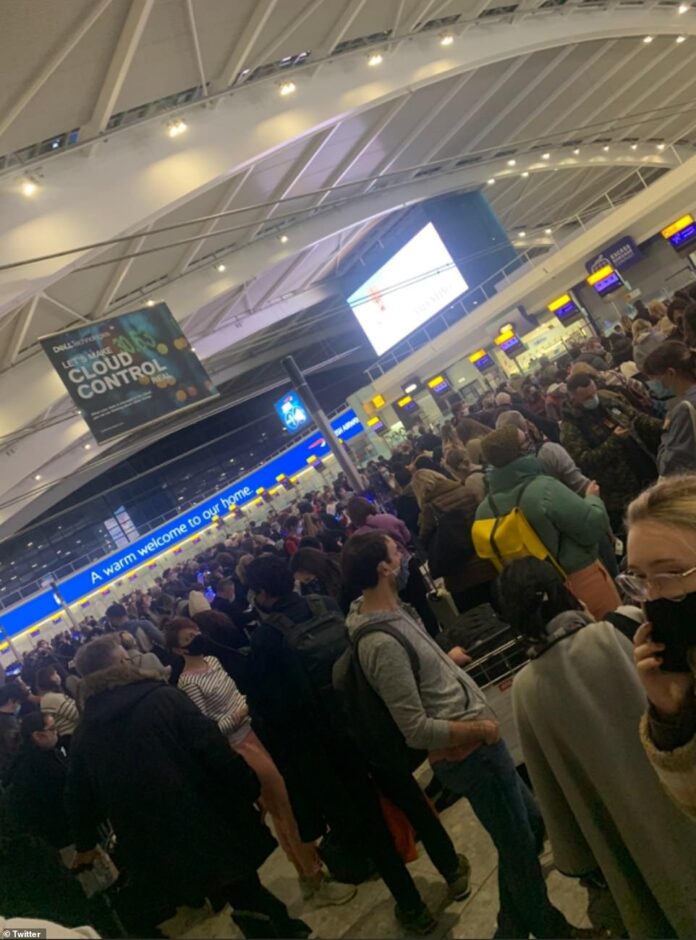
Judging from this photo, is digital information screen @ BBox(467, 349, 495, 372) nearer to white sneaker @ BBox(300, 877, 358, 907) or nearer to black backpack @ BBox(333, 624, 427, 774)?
black backpack @ BBox(333, 624, 427, 774)

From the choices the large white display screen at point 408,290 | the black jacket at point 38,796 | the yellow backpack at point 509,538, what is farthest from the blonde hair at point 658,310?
the large white display screen at point 408,290

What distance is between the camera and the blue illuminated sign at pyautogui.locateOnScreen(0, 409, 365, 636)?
Answer: 1023 inches

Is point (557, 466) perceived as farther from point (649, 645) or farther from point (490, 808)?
point (649, 645)

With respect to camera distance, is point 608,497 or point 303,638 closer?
point 303,638

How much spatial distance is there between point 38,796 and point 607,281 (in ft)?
61.9

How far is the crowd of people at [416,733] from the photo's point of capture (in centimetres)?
167

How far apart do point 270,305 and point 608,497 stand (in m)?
19.5

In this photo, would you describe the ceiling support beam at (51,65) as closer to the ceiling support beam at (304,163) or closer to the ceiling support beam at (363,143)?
the ceiling support beam at (304,163)

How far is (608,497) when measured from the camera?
4719 millimetres

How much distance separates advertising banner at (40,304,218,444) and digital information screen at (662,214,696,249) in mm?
13439

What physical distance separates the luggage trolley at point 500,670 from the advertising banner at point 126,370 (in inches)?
213

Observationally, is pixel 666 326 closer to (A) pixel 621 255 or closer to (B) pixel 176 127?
(B) pixel 176 127

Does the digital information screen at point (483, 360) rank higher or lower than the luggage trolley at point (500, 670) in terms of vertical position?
higher

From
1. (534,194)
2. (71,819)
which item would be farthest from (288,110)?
(534,194)
